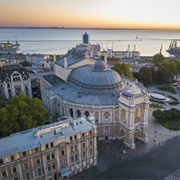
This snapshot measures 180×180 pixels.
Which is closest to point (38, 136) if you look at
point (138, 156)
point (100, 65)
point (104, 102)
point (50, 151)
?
point (50, 151)

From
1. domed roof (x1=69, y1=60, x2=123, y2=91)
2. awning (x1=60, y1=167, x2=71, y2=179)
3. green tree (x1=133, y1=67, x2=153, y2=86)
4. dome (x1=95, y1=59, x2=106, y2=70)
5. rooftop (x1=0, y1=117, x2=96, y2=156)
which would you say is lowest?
awning (x1=60, y1=167, x2=71, y2=179)

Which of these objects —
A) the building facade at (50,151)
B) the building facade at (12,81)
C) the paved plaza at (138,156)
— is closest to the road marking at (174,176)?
the paved plaza at (138,156)

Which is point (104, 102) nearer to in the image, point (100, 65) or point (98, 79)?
point (98, 79)

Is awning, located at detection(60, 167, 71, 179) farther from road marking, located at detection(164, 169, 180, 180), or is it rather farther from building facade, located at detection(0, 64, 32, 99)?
building facade, located at detection(0, 64, 32, 99)

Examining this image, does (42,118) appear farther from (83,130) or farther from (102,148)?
(102,148)

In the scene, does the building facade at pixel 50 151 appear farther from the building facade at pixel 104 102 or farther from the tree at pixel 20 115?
the building facade at pixel 104 102

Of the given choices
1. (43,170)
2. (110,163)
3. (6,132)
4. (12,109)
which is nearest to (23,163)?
(43,170)

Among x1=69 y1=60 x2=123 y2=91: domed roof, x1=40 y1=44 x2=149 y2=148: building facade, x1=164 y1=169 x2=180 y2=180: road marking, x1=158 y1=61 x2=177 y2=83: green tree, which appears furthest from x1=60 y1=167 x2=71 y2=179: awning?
x1=158 y1=61 x2=177 y2=83: green tree
